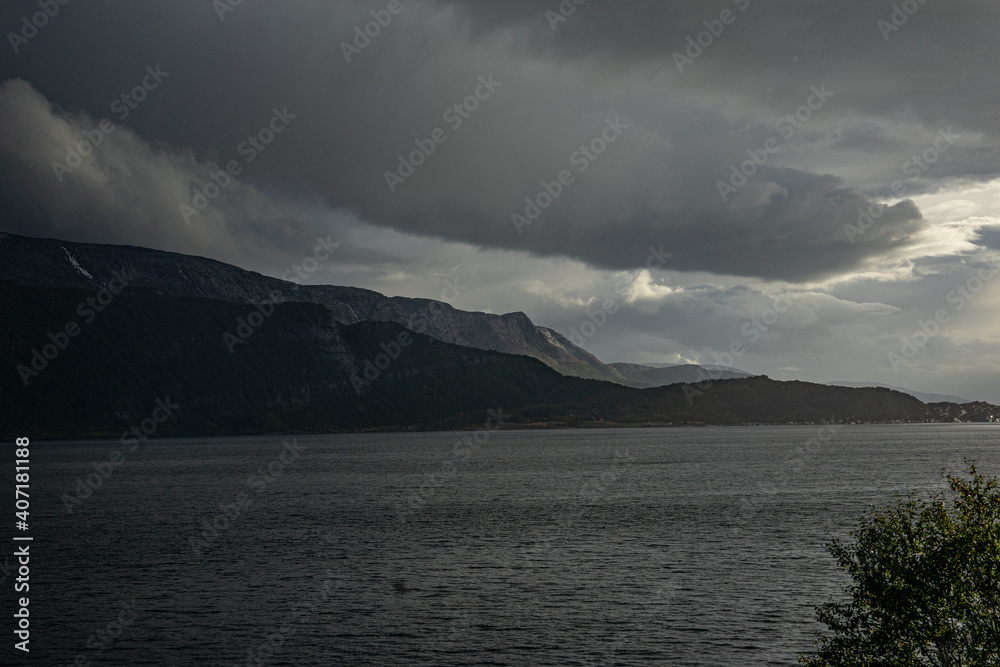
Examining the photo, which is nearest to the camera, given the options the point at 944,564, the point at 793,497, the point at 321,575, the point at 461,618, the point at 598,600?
the point at 944,564

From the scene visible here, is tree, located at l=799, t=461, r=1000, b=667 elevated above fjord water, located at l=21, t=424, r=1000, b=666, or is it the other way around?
tree, located at l=799, t=461, r=1000, b=667

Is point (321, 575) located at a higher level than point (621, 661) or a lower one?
lower

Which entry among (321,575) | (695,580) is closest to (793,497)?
(695,580)

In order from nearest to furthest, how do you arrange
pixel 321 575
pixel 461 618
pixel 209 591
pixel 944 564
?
pixel 944 564 → pixel 461 618 → pixel 209 591 → pixel 321 575

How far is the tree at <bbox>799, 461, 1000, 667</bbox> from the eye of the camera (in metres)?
31.3

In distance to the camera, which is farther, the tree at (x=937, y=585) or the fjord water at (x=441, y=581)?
the fjord water at (x=441, y=581)

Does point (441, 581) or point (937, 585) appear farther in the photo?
point (441, 581)

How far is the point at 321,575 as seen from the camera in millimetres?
78312

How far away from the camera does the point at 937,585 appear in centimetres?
3228

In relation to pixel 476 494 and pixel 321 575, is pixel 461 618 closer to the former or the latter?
pixel 321 575

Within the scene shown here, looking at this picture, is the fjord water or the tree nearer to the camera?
the tree

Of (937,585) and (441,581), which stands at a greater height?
(937,585)

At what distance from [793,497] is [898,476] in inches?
2375

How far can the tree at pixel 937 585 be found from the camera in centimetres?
3130
